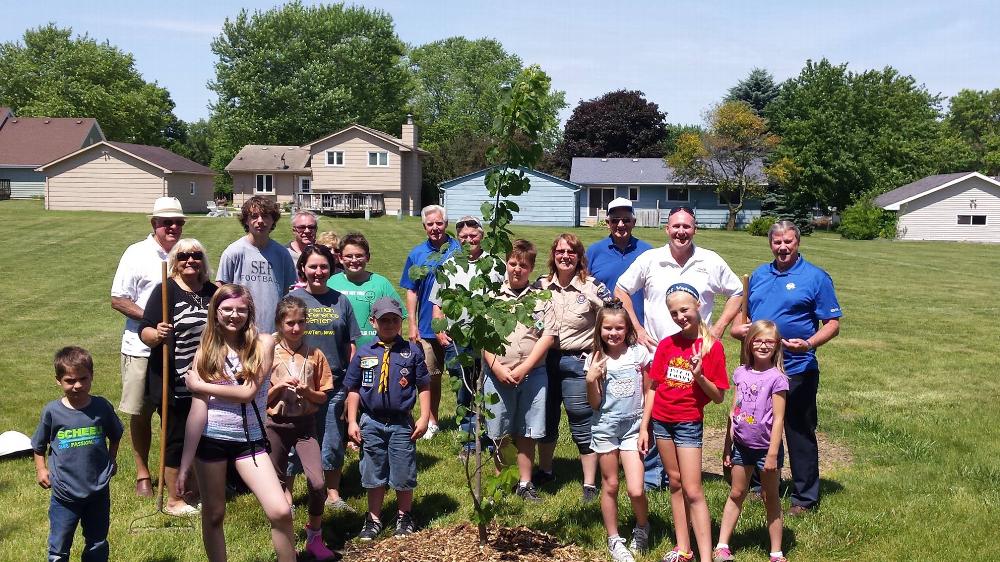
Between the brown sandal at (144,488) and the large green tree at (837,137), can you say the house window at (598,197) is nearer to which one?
the large green tree at (837,137)

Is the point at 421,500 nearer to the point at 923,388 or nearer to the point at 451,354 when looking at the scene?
the point at 451,354

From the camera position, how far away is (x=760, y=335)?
5.12 metres

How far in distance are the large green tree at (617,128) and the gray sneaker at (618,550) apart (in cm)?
6106

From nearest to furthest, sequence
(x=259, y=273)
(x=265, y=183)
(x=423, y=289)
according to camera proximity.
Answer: (x=259, y=273) < (x=423, y=289) < (x=265, y=183)

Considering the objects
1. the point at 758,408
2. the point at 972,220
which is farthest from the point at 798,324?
the point at 972,220

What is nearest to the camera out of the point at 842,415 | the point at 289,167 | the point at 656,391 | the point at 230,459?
the point at 230,459

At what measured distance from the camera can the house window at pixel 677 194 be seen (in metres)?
51.9

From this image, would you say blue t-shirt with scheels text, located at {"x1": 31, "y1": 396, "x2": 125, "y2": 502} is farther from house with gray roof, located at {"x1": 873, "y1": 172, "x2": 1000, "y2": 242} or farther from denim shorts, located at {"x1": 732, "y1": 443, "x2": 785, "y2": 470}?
house with gray roof, located at {"x1": 873, "y1": 172, "x2": 1000, "y2": 242}

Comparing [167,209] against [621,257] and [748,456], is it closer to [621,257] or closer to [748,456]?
[621,257]

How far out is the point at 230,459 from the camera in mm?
4574

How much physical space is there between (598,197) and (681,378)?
164 ft

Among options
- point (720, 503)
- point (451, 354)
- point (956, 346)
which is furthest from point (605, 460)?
point (956, 346)

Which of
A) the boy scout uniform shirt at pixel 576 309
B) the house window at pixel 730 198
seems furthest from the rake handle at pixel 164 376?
the house window at pixel 730 198

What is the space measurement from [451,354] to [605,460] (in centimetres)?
230
